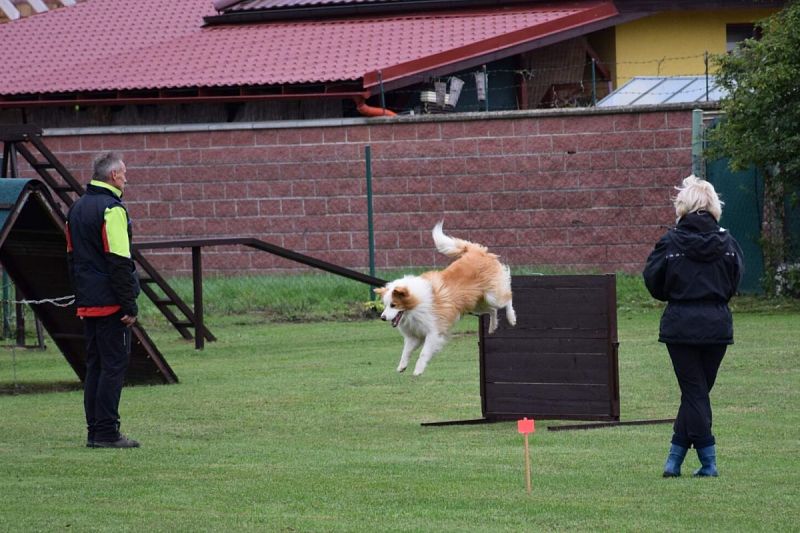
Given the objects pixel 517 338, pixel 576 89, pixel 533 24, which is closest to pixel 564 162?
pixel 533 24

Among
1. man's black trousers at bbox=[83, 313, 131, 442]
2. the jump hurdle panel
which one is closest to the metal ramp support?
man's black trousers at bbox=[83, 313, 131, 442]

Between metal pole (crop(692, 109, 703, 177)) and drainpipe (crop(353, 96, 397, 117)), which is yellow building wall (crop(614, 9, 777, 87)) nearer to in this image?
drainpipe (crop(353, 96, 397, 117))

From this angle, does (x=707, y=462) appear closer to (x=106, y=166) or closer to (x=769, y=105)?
(x=106, y=166)

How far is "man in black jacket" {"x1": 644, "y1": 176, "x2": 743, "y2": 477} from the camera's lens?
26.7ft

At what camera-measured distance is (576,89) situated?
27688 millimetres

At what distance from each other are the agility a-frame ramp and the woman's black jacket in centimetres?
688

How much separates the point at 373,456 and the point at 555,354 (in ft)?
7.08

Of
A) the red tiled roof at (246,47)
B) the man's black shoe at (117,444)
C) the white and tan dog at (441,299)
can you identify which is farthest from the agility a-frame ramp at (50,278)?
the red tiled roof at (246,47)

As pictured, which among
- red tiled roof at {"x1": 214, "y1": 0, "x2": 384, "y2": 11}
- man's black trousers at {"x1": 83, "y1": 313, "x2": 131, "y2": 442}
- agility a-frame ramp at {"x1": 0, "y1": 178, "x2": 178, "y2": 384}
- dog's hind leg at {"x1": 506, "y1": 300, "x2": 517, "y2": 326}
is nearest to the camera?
man's black trousers at {"x1": 83, "y1": 313, "x2": 131, "y2": 442}

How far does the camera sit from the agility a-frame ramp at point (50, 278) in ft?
43.0

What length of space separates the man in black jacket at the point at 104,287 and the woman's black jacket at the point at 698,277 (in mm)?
3974

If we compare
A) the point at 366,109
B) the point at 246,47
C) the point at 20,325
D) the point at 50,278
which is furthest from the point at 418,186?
the point at 50,278

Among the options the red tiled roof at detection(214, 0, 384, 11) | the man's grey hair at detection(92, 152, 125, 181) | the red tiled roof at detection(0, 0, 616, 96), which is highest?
the red tiled roof at detection(214, 0, 384, 11)

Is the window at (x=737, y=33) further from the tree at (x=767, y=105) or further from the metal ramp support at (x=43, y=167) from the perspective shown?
the metal ramp support at (x=43, y=167)
